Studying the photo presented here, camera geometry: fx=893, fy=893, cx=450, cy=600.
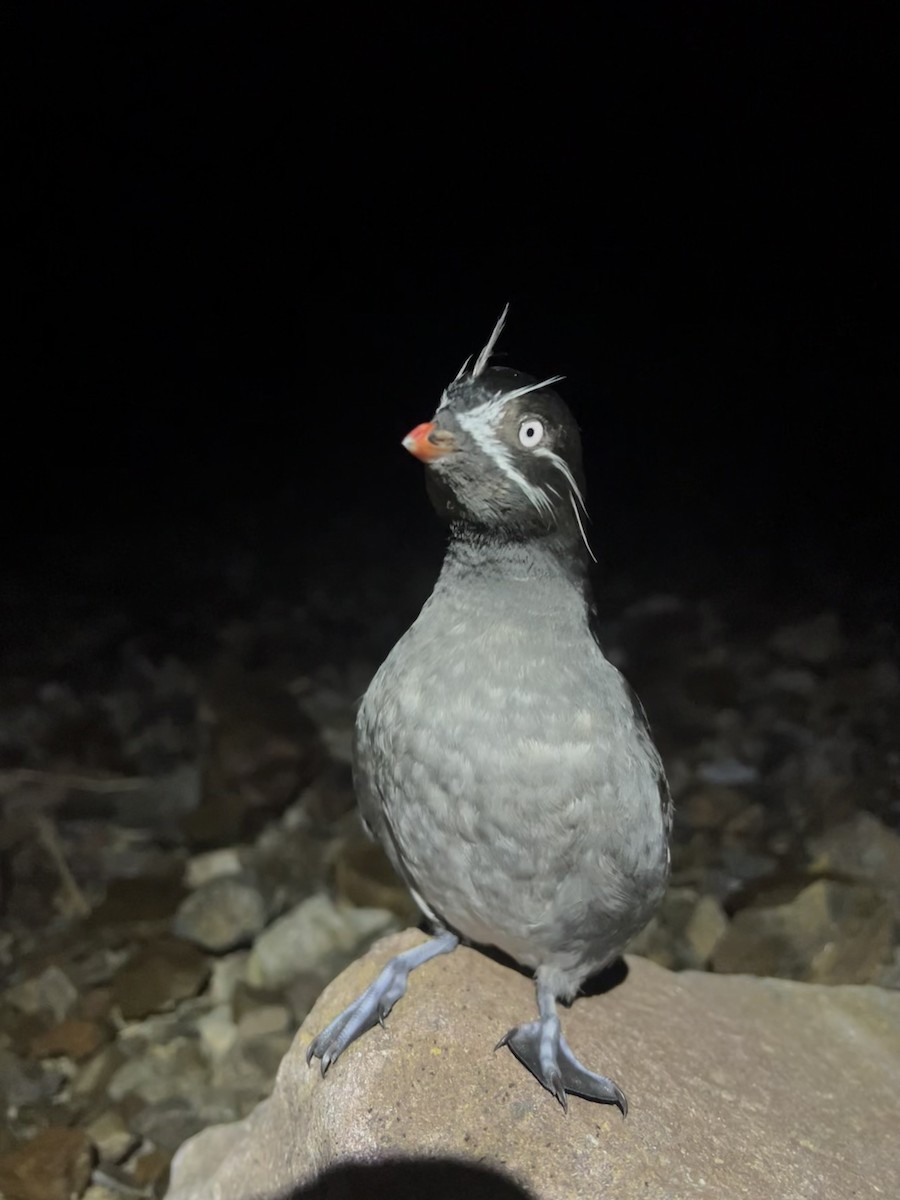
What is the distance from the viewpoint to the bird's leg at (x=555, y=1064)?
1316mm

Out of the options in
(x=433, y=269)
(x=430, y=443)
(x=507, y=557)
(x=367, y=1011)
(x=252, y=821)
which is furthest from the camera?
(x=433, y=269)

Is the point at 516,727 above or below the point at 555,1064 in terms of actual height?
above

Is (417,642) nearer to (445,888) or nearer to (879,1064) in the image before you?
(445,888)

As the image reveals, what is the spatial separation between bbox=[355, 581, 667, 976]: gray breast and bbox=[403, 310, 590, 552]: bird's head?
0.43 feet

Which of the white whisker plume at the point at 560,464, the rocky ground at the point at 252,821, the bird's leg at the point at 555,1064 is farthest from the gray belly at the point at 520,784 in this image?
the rocky ground at the point at 252,821

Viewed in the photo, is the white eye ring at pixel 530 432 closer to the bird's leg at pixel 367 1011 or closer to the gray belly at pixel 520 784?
the gray belly at pixel 520 784

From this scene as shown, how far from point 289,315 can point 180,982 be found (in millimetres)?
2362

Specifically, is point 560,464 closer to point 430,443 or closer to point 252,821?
point 430,443

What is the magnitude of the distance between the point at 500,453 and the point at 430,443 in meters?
0.09

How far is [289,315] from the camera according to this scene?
3.42 meters

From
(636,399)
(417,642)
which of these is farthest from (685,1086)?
(636,399)

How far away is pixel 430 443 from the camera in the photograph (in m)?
1.18

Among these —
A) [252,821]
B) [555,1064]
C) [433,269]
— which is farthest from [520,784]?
[433,269]

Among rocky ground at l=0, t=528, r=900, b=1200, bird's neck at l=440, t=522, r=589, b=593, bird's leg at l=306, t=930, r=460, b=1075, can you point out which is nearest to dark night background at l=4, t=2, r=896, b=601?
rocky ground at l=0, t=528, r=900, b=1200
